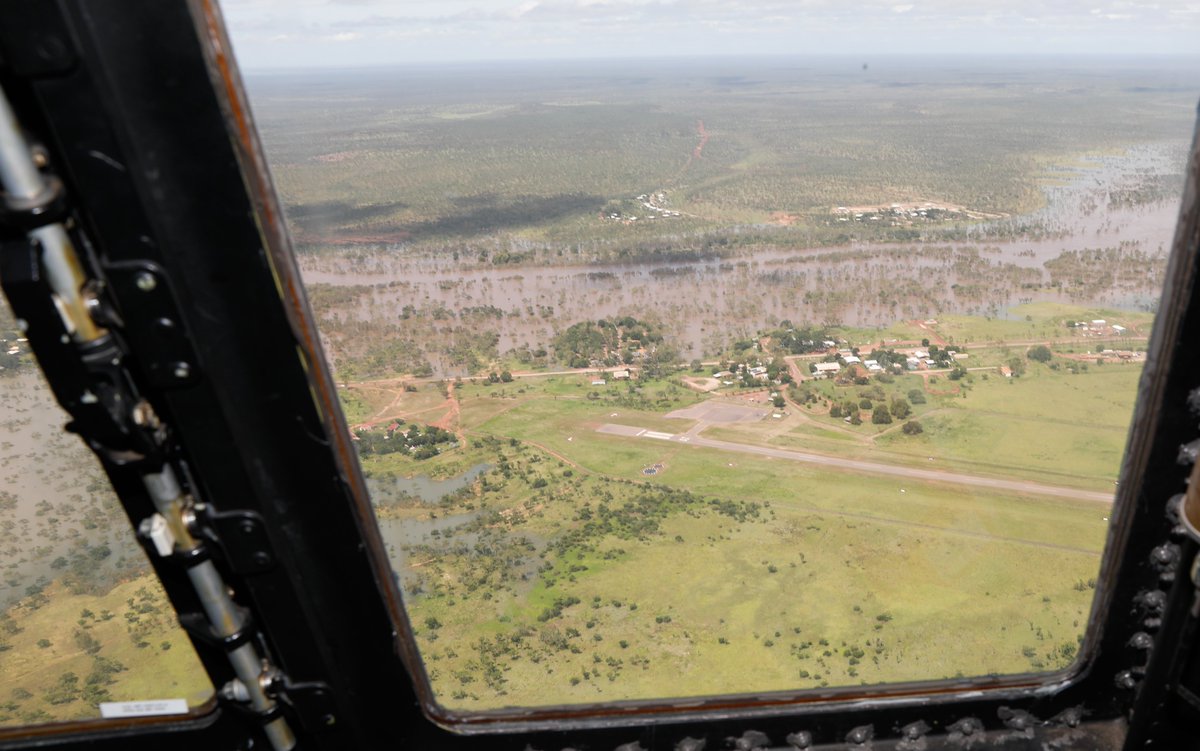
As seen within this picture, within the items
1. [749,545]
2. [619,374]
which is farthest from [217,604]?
[619,374]

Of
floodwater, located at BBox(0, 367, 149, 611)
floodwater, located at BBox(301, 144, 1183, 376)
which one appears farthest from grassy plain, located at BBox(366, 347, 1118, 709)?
floodwater, located at BBox(0, 367, 149, 611)

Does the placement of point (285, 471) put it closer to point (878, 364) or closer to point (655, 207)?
point (878, 364)

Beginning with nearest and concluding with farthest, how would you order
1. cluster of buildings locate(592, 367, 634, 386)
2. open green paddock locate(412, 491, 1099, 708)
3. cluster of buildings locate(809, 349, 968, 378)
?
1. open green paddock locate(412, 491, 1099, 708)
2. cluster of buildings locate(809, 349, 968, 378)
3. cluster of buildings locate(592, 367, 634, 386)

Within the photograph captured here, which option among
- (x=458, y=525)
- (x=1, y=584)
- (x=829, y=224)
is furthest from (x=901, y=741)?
(x=829, y=224)

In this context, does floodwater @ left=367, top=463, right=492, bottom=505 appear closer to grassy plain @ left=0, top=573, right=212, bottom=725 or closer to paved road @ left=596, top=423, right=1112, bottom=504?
grassy plain @ left=0, top=573, right=212, bottom=725

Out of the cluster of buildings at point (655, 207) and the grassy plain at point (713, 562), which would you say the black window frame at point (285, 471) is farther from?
the cluster of buildings at point (655, 207)
